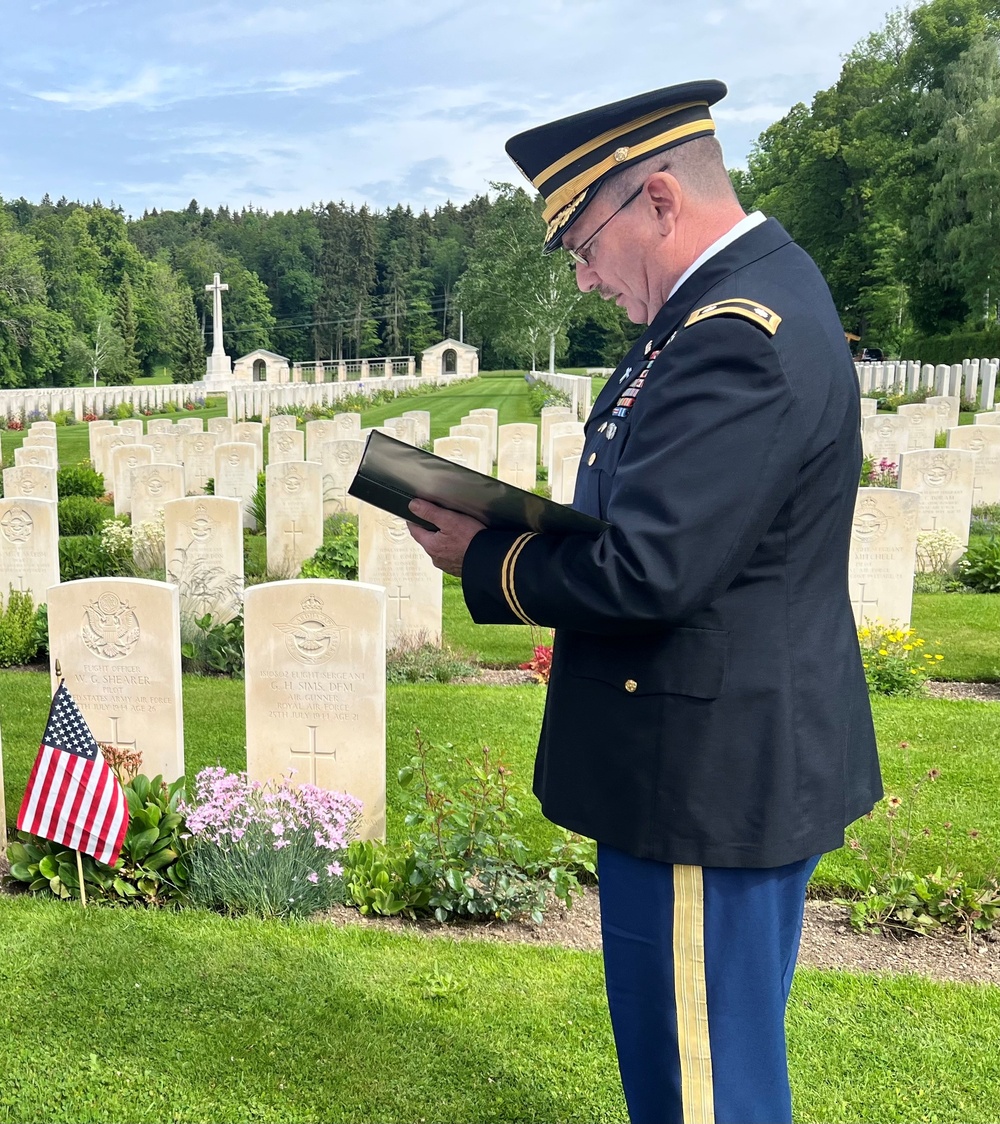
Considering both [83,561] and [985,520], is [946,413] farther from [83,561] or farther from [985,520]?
[83,561]

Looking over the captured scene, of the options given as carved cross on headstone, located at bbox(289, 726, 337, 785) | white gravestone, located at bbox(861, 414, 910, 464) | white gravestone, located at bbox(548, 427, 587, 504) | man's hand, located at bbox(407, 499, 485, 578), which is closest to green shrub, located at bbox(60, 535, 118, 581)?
white gravestone, located at bbox(548, 427, 587, 504)

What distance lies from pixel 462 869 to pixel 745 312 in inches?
121

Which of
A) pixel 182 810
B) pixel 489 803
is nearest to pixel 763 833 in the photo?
pixel 489 803

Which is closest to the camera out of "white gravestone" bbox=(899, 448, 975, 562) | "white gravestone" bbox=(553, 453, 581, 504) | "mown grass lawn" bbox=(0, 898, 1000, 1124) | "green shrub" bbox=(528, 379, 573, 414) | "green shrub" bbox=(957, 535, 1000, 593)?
"mown grass lawn" bbox=(0, 898, 1000, 1124)

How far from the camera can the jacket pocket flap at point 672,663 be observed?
5.93ft

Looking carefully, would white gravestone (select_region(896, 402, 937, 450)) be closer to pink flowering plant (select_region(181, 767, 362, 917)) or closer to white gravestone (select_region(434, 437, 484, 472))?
white gravestone (select_region(434, 437, 484, 472))

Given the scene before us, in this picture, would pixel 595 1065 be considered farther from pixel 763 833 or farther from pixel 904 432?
pixel 904 432

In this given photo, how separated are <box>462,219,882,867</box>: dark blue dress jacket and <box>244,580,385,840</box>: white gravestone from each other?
283 centimetres

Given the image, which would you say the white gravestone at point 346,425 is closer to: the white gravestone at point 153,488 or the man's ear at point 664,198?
the white gravestone at point 153,488

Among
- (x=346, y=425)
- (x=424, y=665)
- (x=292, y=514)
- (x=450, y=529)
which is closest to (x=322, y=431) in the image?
(x=346, y=425)

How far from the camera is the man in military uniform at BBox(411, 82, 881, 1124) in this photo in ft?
5.58

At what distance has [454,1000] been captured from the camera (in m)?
3.54

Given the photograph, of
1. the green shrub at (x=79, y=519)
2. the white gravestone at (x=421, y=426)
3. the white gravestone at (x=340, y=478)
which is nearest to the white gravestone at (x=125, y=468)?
the green shrub at (x=79, y=519)

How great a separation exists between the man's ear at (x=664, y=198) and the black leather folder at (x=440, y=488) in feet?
1.76
